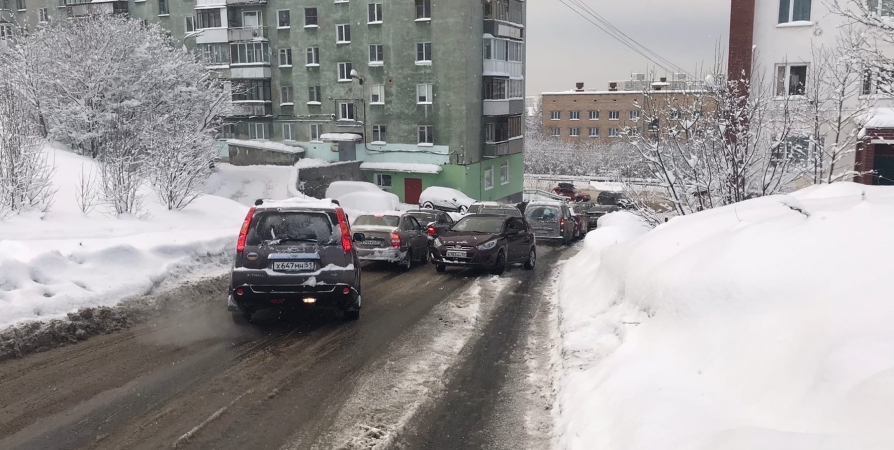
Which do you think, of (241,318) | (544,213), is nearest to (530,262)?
(544,213)

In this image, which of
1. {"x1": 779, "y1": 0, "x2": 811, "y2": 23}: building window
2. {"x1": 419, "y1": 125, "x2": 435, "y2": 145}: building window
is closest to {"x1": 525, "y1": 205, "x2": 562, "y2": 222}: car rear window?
{"x1": 779, "y1": 0, "x2": 811, "y2": 23}: building window

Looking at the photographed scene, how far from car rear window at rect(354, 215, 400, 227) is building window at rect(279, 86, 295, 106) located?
34346mm

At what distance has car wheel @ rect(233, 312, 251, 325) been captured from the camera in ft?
30.4

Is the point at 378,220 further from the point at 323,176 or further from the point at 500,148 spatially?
the point at 500,148

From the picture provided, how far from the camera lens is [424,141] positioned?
45.0 m

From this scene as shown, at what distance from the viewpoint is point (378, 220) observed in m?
16.9

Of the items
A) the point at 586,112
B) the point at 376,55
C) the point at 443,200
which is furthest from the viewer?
the point at 586,112

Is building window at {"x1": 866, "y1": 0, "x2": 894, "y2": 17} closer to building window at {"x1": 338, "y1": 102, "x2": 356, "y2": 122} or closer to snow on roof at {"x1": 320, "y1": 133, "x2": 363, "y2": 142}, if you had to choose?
snow on roof at {"x1": 320, "y1": 133, "x2": 363, "y2": 142}

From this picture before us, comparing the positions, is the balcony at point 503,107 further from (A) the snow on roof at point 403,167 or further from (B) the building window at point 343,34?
(B) the building window at point 343,34

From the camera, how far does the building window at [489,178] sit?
156ft

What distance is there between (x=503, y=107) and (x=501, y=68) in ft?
8.94

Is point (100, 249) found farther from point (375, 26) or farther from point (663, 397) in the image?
point (375, 26)

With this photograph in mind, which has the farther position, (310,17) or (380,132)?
(310,17)

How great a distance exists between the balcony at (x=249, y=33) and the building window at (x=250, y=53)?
1.64 feet
